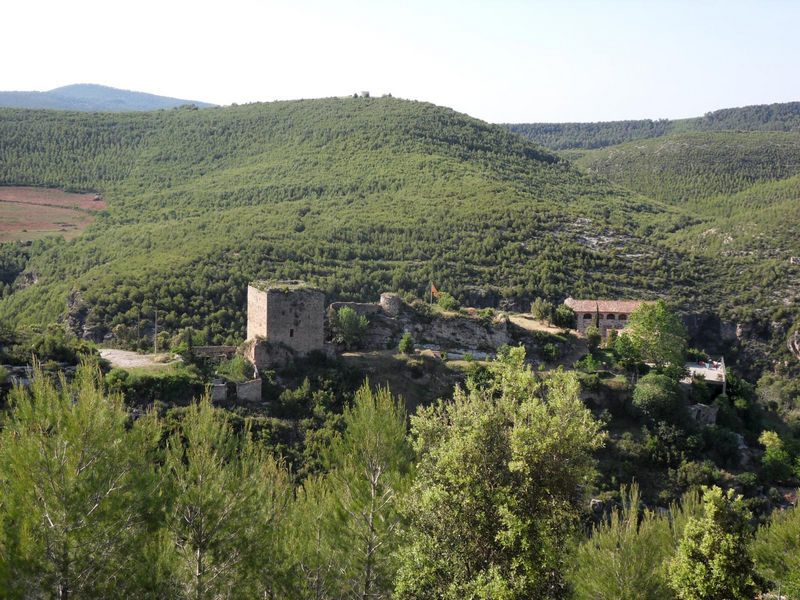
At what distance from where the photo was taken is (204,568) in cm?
1446

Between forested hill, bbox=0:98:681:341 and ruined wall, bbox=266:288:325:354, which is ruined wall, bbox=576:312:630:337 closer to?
ruined wall, bbox=266:288:325:354

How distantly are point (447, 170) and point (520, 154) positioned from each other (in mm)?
19670

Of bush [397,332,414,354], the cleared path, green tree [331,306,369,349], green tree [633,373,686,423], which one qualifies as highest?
green tree [331,306,369,349]

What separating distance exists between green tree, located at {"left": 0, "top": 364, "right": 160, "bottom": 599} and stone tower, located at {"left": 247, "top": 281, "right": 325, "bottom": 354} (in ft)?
67.7

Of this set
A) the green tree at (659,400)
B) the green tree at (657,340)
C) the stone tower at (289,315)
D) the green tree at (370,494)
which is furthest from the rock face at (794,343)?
the green tree at (370,494)

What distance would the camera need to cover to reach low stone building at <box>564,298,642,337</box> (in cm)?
4688

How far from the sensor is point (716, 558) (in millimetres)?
15266

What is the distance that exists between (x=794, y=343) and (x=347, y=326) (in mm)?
57626

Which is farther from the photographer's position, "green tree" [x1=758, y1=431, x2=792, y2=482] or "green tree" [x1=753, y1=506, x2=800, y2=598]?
"green tree" [x1=758, y1=431, x2=792, y2=482]

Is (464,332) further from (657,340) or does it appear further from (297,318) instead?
(297,318)

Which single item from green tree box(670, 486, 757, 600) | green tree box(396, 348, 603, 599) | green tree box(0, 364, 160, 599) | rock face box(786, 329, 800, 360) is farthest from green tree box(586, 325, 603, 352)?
rock face box(786, 329, 800, 360)

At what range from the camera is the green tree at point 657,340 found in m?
40.0

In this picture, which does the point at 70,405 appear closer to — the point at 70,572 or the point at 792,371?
the point at 70,572

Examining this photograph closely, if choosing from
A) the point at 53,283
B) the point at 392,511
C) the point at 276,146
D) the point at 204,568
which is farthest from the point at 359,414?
the point at 276,146
